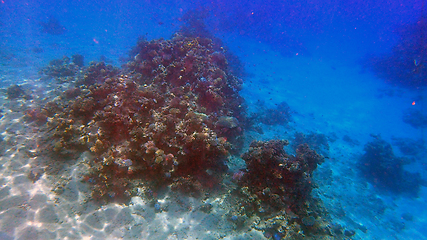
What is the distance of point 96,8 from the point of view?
74.8 metres

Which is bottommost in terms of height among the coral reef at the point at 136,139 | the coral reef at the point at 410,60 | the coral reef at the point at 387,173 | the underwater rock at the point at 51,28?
the coral reef at the point at 136,139

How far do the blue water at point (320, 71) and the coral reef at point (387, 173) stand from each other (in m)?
0.54

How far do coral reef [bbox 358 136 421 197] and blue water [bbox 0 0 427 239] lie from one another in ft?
1.77

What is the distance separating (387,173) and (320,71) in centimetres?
3186

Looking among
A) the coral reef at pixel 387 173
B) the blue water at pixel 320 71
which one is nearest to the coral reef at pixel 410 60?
the blue water at pixel 320 71

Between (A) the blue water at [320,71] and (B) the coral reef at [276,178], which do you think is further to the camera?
(A) the blue water at [320,71]

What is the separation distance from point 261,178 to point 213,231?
7.19 ft

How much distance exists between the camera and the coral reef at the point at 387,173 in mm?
14430

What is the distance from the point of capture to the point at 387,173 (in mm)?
14844

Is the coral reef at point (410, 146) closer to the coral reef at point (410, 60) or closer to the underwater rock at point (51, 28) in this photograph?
the coral reef at point (410, 60)

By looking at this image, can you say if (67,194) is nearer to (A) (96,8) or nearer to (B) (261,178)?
(B) (261,178)

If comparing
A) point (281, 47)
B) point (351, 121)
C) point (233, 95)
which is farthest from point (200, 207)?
point (281, 47)

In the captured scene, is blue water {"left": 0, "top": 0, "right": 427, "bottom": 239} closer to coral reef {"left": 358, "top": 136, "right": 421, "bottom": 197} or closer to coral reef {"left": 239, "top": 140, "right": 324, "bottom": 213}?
coral reef {"left": 358, "top": 136, "right": 421, "bottom": 197}

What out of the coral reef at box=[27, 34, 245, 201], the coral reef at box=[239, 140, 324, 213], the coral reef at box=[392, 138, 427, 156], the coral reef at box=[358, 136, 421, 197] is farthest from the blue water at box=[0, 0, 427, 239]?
the coral reef at box=[239, 140, 324, 213]
